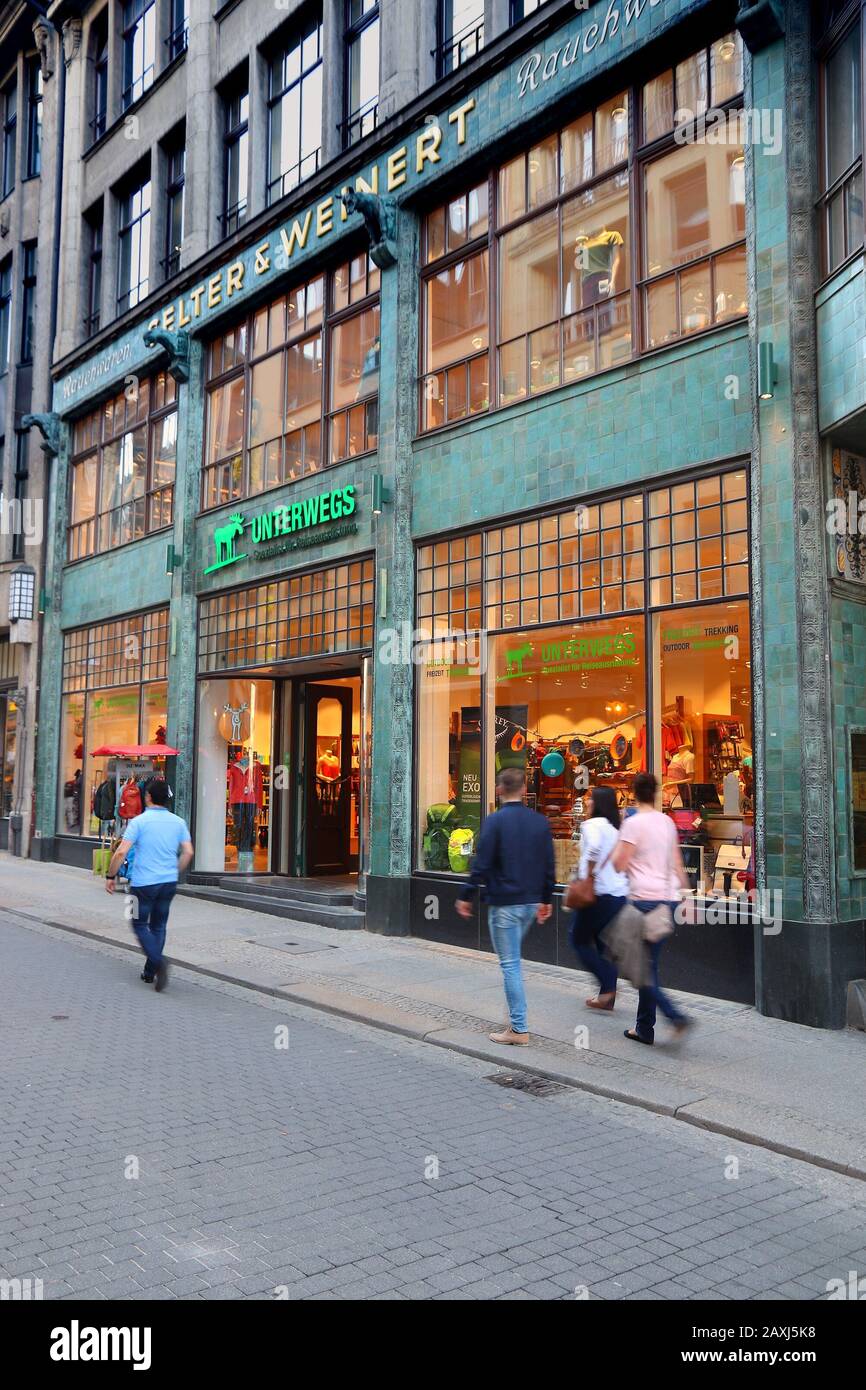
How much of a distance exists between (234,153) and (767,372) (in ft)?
43.2

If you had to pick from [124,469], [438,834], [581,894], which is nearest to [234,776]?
[438,834]

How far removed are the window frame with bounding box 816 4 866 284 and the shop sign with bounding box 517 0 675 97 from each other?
2.24 m

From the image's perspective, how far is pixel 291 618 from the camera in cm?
1586

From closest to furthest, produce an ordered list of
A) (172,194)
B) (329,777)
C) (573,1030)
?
(573,1030) < (329,777) < (172,194)

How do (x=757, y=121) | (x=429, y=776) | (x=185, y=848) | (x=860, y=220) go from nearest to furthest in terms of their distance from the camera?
(x=860, y=220) < (x=757, y=121) < (x=185, y=848) < (x=429, y=776)

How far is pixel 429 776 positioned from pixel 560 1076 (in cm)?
632

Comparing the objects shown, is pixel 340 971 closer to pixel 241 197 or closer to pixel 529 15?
pixel 529 15

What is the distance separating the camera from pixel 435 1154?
18.6 feet

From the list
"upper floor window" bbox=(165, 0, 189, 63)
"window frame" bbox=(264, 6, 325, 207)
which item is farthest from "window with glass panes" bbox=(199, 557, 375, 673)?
"upper floor window" bbox=(165, 0, 189, 63)

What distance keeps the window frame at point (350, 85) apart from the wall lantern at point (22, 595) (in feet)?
40.0

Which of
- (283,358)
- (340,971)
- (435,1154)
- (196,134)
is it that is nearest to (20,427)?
(196,134)

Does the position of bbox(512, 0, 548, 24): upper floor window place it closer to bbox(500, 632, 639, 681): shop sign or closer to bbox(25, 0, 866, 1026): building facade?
bbox(25, 0, 866, 1026): building facade

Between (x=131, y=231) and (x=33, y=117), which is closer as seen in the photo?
(x=131, y=231)

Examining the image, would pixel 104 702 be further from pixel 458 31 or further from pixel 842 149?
pixel 842 149
